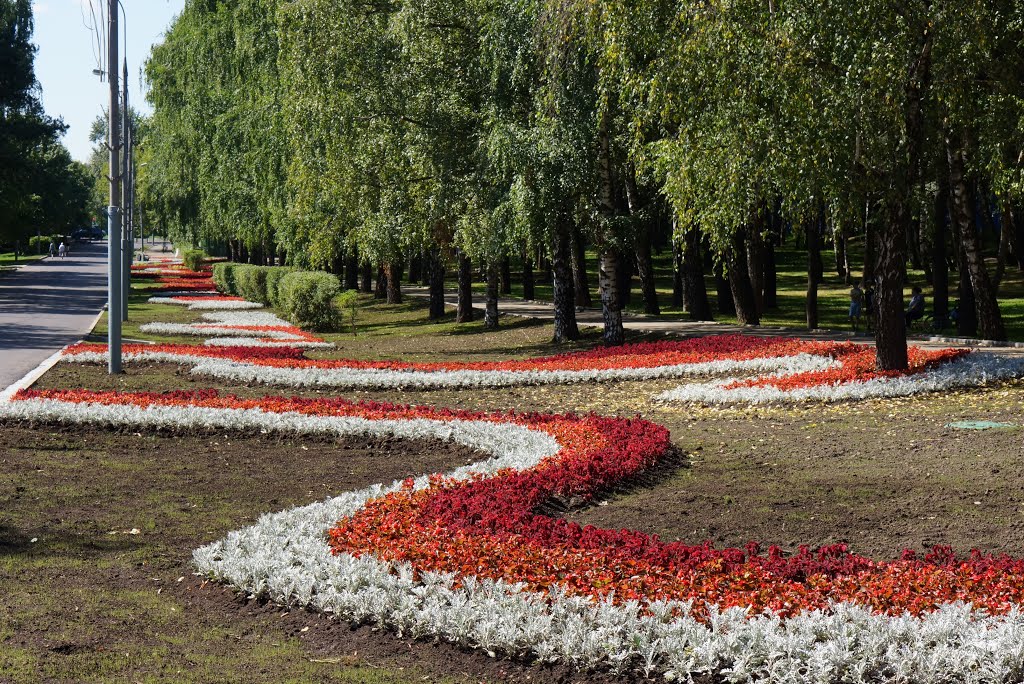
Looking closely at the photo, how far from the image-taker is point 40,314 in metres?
34.8

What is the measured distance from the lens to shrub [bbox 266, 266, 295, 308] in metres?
39.0

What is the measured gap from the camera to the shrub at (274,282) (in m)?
39.0

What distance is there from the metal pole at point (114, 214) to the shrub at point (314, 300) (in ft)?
42.1

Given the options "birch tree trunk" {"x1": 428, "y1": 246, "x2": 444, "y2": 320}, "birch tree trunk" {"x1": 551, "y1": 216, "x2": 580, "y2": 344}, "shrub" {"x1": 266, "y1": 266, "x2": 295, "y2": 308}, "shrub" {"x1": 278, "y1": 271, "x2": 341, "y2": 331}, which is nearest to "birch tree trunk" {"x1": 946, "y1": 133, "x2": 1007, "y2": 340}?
"birch tree trunk" {"x1": 551, "y1": 216, "x2": 580, "y2": 344}

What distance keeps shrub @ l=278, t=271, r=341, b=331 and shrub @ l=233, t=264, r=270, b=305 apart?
9863 millimetres

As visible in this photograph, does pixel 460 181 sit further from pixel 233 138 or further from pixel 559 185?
pixel 233 138

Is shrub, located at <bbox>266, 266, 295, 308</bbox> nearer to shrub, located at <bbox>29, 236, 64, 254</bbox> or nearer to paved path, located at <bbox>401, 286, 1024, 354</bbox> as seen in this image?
paved path, located at <bbox>401, 286, 1024, 354</bbox>

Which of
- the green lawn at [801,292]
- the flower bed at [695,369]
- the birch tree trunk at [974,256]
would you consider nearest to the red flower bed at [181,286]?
the green lawn at [801,292]

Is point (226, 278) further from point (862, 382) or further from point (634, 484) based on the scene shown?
point (634, 484)

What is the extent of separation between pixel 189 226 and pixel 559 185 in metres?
40.9

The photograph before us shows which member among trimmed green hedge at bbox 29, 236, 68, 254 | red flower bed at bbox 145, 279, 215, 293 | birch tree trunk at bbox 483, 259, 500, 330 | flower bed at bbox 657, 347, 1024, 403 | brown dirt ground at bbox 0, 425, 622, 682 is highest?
trimmed green hedge at bbox 29, 236, 68, 254

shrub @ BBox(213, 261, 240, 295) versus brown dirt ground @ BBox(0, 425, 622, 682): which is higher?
shrub @ BBox(213, 261, 240, 295)

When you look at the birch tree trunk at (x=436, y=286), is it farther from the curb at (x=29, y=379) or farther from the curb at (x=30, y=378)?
the curb at (x=29, y=379)

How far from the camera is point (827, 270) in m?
52.6
